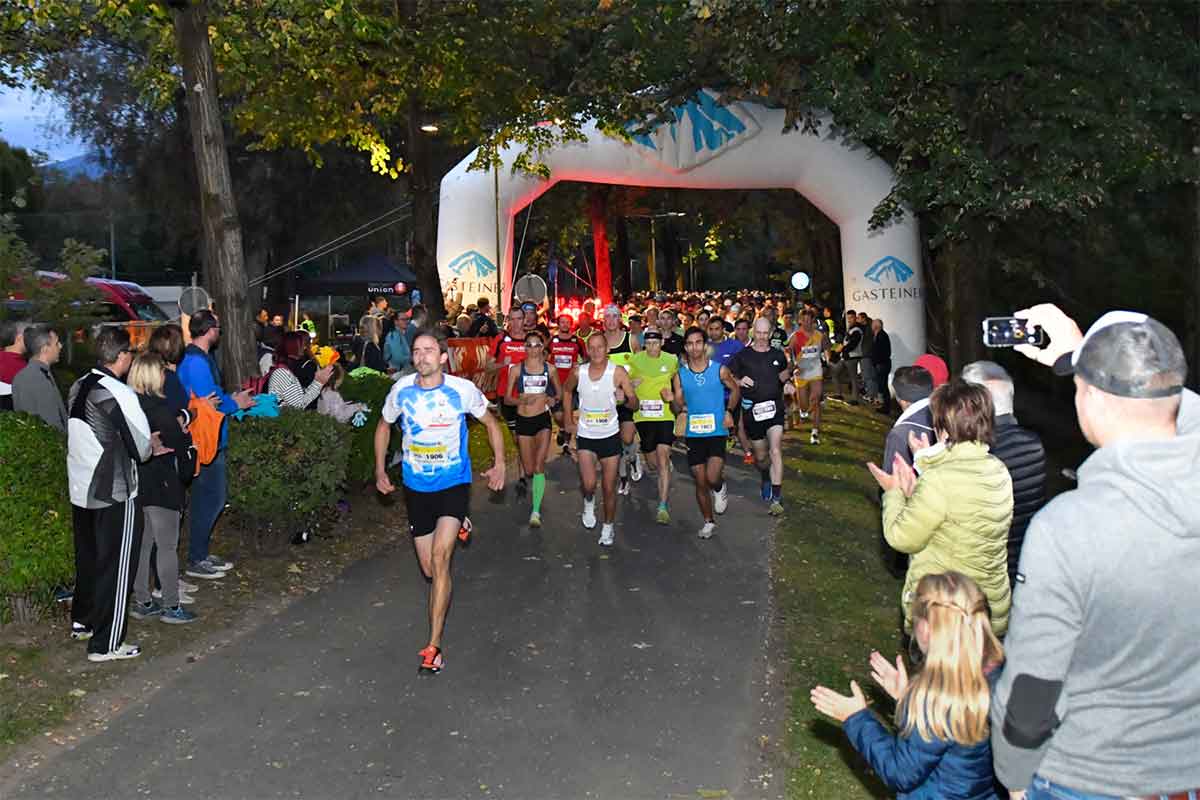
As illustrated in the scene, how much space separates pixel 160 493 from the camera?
886 centimetres

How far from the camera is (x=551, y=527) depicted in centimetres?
1278

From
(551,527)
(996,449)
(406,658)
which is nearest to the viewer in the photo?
(996,449)

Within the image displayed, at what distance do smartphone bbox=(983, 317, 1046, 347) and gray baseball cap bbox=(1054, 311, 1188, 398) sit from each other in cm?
160

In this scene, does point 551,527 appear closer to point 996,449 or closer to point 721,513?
point 721,513

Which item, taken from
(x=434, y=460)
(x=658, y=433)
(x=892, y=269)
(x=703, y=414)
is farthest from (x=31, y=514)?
(x=892, y=269)

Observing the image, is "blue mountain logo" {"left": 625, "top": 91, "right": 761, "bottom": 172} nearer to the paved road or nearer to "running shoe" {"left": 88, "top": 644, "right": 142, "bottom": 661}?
the paved road

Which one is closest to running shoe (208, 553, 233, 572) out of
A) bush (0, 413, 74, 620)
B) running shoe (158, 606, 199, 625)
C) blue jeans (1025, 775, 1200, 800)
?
running shoe (158, 606, 199, 625)

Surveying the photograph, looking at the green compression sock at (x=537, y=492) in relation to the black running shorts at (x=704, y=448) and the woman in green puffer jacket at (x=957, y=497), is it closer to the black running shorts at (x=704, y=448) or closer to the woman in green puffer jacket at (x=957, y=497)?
the black running shorts at (x=704, y=448)

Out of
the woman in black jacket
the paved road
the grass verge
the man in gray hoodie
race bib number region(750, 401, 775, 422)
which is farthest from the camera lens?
race bib number region(750, 401, 775, 422)

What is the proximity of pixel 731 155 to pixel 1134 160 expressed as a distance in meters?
7.44

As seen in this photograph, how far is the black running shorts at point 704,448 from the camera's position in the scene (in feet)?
41.0

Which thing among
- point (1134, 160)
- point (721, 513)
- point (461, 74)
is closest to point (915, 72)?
point (1134, 160)

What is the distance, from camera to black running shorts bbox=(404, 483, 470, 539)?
813cm

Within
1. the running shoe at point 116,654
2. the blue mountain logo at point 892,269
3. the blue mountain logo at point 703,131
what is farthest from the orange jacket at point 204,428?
the blue mountain logo at point 892,269
